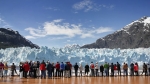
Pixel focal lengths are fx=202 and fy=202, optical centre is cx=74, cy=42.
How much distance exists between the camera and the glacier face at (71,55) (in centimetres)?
4290

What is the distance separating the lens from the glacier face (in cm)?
4290

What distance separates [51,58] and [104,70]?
2435 centimetres

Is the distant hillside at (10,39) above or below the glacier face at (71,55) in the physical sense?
above

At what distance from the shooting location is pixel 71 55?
46375mm

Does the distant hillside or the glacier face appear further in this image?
the distant hillside

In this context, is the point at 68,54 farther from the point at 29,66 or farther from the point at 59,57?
the point at 29,66

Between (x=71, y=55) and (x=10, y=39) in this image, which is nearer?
(x=71, y=55)

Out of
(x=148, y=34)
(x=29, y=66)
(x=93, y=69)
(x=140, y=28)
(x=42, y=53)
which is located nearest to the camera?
(x=29, y=66)

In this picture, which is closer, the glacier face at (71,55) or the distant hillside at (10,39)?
the glacier face at (71,55)

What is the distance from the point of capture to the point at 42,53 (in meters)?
43.8

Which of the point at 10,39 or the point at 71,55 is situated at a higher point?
the point at 10,39

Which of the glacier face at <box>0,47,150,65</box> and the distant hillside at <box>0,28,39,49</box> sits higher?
the distant hillside at <box>0,28,39,49</box>

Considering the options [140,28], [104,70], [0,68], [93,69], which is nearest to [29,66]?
[0,68]

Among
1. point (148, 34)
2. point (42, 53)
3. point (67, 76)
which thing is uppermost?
point (148, 34)
